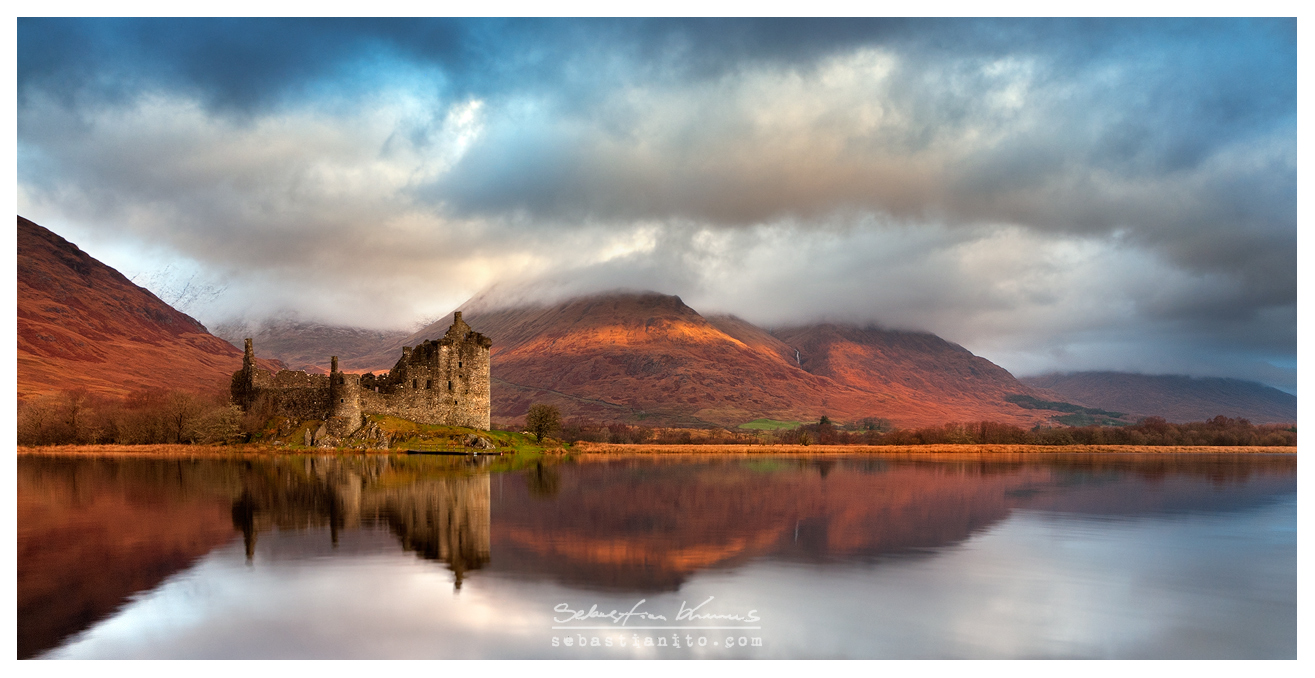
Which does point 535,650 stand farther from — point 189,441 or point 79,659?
point 189,441

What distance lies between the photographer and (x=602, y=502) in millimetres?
25844

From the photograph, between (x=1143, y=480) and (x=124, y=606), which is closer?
(x=124, y=606)

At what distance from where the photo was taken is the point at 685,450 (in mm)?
83625

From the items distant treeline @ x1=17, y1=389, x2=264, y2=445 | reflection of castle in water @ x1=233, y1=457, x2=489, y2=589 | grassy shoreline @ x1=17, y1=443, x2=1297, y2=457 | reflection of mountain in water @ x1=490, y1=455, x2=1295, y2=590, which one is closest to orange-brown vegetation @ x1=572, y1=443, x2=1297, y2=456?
grassy shoreline @ x1=17, y1=443, x2=1297, y2=457

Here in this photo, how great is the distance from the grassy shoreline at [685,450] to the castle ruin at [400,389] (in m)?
5.12

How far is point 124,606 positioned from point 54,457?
164 feet

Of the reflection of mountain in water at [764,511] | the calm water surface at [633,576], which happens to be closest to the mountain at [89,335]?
the reflection of mountain in water at [764,511]

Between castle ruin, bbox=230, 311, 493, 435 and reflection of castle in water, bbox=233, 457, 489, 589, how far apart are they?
82.2 feet

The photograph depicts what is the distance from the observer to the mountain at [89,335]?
123 metres

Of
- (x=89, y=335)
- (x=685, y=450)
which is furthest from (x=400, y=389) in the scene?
(x=89, y=335)

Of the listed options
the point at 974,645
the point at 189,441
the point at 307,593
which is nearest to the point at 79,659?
the point at 307,593

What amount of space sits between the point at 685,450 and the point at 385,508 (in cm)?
6256

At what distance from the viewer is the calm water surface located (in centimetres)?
1058

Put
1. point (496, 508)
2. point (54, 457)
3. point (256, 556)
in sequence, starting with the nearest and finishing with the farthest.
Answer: point (256, 556), point (496, 508), point (54, 457)
